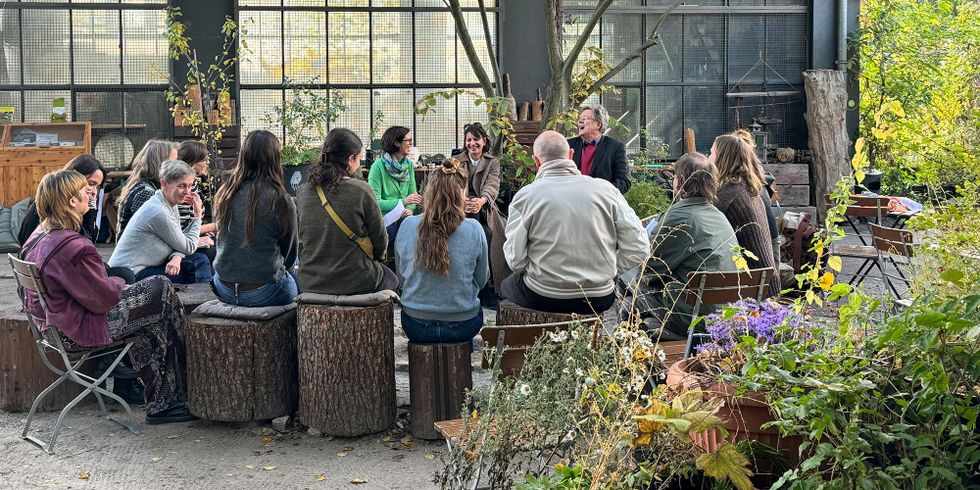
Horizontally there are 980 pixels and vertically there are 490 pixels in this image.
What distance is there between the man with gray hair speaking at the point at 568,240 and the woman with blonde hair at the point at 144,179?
2.75 meters

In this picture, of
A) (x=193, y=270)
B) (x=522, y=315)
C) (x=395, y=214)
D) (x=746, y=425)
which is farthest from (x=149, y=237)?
(x=746, y=425)

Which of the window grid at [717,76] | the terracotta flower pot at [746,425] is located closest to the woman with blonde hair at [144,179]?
the terracotta flower pot at [746,425]

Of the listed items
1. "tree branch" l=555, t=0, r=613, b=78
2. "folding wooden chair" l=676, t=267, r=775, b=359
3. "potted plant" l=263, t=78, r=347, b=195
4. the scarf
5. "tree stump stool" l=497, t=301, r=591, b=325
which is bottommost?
"tree stump stool" l=497, t=301, r=591, b=325

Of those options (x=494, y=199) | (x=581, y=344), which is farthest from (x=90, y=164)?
(x=581, y=344)

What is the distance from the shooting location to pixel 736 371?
142 inches

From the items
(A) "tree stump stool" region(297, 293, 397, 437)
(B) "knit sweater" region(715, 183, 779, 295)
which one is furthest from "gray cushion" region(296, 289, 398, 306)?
(B) "knit sweater" region(715, 183, 779, 295)

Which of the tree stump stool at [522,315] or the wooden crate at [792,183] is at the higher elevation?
the wooden crate at [792,183]

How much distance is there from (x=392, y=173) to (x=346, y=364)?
3280mm

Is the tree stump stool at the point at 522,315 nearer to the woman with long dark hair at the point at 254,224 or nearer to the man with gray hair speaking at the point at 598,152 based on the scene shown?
the woman with long dark hair at the point at 254,224

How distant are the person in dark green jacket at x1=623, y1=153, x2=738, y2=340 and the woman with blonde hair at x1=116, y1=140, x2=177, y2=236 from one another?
133 inches

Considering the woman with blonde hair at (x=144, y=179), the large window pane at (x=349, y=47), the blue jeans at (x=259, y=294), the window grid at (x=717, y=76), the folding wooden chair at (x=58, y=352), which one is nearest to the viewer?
the folding wooden chair at (x=58, y=352)

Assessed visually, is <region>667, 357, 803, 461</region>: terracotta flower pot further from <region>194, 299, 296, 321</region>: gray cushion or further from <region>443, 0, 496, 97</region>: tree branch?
<region>443, 0, 496, 97</region>: tree branch

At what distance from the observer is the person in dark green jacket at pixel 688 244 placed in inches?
238

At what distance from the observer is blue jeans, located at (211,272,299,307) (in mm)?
6422
